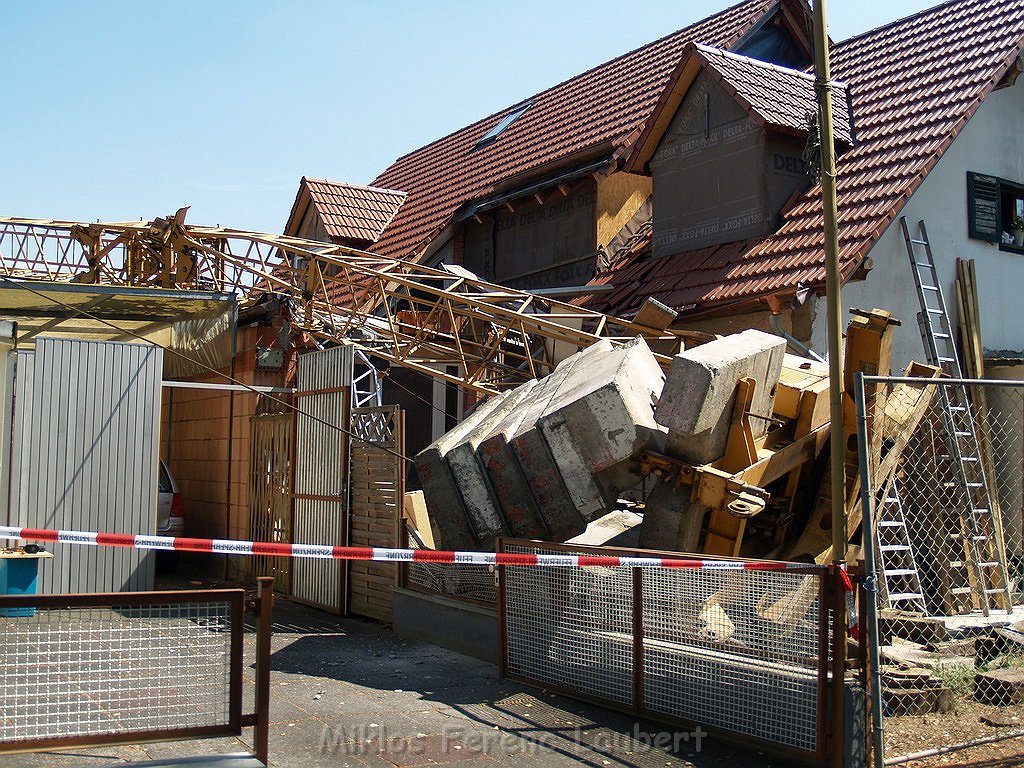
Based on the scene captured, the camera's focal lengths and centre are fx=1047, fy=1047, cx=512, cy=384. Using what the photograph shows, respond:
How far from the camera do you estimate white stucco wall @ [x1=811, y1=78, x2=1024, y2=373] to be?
11992 millimetres

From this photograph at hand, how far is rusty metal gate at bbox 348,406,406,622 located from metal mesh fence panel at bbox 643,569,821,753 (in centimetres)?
425

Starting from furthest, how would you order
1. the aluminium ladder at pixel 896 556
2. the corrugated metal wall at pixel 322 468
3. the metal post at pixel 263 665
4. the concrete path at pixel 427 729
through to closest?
the corrugated metal wall at pixel 322 468 → the aluminium ladder at pixel 896 556 → the concrete path at pixel 427 729 → the metal post at pixel 263 665

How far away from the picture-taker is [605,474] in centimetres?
812

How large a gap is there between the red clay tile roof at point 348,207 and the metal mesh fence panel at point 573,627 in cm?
1395

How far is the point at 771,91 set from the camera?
44.5 feet

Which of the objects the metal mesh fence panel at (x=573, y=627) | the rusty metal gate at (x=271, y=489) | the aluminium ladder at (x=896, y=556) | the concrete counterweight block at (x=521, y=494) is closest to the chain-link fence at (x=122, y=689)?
the metal mesh fence panel at (x=573, y=627)

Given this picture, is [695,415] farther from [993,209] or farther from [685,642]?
[993,209]

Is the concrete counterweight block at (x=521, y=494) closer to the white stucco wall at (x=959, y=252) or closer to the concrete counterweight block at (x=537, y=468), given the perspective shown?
the concrete counterweight block at (x=537, y=468)

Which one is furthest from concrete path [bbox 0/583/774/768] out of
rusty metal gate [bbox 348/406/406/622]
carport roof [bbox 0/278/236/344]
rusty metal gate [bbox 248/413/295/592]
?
carport roof [bbox 0/278/236/344]

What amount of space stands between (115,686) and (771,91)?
1057cm

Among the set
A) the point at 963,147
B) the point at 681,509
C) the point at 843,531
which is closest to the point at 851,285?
the point at 963,147

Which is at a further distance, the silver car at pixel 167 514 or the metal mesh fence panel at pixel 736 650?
the silver car at pixel 167 514

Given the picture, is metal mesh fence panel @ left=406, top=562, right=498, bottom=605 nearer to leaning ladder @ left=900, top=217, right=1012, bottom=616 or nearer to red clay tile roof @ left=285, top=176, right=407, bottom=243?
leaning ladder @ left=900, top=217, right=1012, bottom=616

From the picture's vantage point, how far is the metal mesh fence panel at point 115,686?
5.44m
